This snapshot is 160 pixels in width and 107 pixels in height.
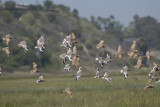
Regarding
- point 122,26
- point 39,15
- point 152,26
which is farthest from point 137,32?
point 39,15

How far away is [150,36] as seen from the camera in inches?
5768

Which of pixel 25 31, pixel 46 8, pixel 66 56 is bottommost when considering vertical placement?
pixel 66 56

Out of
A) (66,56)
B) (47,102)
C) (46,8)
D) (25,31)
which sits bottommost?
(47,102)

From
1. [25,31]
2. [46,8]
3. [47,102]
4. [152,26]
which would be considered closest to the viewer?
[47,102]

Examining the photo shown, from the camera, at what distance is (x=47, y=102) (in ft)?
66.7

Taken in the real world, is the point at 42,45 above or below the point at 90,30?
below

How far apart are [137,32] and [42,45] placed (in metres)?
143

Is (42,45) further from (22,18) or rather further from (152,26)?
(152,26)

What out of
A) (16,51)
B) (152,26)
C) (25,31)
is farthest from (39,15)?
(152,26)

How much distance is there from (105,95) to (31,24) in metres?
79.0

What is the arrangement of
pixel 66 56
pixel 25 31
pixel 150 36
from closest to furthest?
pixel 66 56, pixel 25 31, pixel 150 36

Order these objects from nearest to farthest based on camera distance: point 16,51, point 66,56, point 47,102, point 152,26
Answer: point 47,102
point 66,56
point 16,51
point 152,26

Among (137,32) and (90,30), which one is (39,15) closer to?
(90,30)

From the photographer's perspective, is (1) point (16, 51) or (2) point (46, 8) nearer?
(1) point (16, 51)
